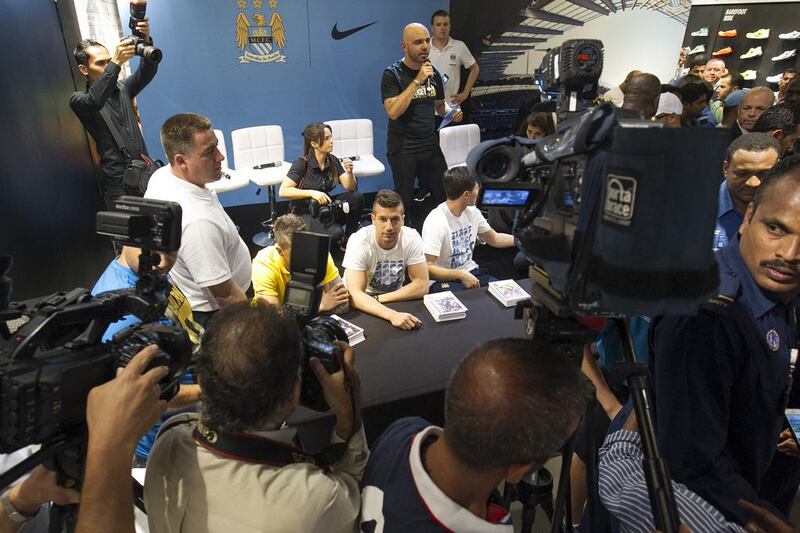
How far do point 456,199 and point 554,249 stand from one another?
248cm

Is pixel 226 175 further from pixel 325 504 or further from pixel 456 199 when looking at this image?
pixel 325 504

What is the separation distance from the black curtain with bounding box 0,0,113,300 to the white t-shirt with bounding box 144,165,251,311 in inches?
36.7

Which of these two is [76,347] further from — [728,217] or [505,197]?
[728,217]

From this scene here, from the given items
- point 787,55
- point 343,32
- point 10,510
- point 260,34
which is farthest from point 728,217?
point 787,55

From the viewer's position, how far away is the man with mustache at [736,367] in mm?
1142

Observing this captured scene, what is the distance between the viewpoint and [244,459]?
108 cm

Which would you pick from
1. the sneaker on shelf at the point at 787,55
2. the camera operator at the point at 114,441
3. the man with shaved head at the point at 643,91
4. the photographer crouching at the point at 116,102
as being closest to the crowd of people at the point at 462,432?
the camera operator at the point at 114,441

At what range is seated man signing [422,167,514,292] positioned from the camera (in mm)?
3346

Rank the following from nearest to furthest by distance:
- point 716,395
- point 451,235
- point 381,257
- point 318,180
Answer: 1. point 716,395
2. point 381,257
3. point 451,235
4. point 318,180

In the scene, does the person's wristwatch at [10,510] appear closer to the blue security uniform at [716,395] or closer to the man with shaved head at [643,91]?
the blue security uniform at [716,395]

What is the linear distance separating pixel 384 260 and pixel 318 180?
2.08m

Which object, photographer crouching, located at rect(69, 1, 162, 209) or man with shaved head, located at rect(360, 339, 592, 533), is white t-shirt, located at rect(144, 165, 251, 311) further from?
man with shaved head, located at rect(360, 339, 592, 533)

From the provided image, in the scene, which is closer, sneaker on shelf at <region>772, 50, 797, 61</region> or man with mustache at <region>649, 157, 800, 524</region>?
man with mustache at <region>649, 157, 800, 524</region>

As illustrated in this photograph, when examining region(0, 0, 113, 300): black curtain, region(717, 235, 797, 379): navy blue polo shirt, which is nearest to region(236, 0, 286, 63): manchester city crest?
region(0, 0, 113, 300): black curtain
